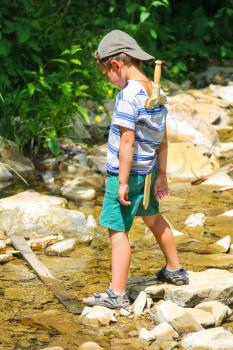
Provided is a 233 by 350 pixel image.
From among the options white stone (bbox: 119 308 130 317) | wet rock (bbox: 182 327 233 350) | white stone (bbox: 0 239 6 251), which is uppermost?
wet rock (bbox: 182 327 233 350)

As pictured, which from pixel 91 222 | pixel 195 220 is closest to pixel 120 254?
pixel 91 222

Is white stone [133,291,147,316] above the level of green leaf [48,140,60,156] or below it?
above

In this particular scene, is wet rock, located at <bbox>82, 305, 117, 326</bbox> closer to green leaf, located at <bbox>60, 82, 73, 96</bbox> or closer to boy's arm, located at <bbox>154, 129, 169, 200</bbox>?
boy's arm, located at <bbox>154, 129, 169, 200</bbox>

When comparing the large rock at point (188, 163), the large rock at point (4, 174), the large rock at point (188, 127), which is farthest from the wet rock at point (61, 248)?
the large rock at point (188, 127)

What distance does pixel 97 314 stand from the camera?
3.82 metres

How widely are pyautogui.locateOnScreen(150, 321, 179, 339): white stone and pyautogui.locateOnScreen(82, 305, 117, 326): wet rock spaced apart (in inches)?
10.7

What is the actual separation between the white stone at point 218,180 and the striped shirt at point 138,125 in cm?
281

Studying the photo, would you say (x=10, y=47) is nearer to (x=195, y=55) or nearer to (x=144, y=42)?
(x=144, y=42)

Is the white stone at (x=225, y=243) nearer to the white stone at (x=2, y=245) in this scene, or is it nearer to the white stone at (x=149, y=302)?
the white stone at (x=149, y=302)

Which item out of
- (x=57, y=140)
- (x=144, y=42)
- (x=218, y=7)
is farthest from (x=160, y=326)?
(x=218, y=7)

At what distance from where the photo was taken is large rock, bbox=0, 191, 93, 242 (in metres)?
5.20

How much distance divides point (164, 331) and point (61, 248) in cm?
146

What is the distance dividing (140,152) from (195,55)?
293 inches

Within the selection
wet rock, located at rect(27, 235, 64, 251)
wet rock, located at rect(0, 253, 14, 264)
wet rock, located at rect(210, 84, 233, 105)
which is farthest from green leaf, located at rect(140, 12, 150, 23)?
wet rock, located at rect(0, 253, 14, 264)
